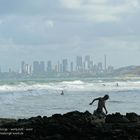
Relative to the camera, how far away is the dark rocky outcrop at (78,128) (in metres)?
12.4

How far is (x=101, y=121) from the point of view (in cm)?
1480

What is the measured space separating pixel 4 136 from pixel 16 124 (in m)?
1.67

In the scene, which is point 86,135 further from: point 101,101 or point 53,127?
point 101,101

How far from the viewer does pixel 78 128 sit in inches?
520

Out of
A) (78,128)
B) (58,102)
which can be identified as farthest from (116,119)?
(58,102)

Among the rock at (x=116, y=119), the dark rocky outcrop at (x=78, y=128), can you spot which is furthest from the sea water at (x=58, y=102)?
the dark rocky outcrop at (x=78, y=128)

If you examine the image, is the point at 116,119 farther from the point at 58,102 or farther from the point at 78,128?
the point at 58,102

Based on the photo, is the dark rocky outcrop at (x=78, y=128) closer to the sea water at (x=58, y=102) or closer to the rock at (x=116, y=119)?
the rock at (x=116, y=119)

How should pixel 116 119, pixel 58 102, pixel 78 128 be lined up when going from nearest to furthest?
pixel 78 128
pixel 116 119
pixel 58 102

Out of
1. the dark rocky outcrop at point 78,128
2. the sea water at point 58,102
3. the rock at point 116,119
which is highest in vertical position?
the rock at point 116,119

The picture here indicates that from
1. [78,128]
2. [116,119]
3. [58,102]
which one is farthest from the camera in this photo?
[58,102]

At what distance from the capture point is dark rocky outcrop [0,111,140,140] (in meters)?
12.4

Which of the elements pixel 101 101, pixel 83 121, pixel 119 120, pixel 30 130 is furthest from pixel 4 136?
pixel 101 101

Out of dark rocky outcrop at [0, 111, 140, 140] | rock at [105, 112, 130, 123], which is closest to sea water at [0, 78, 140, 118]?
rock at [105, 112, 130, 123]
